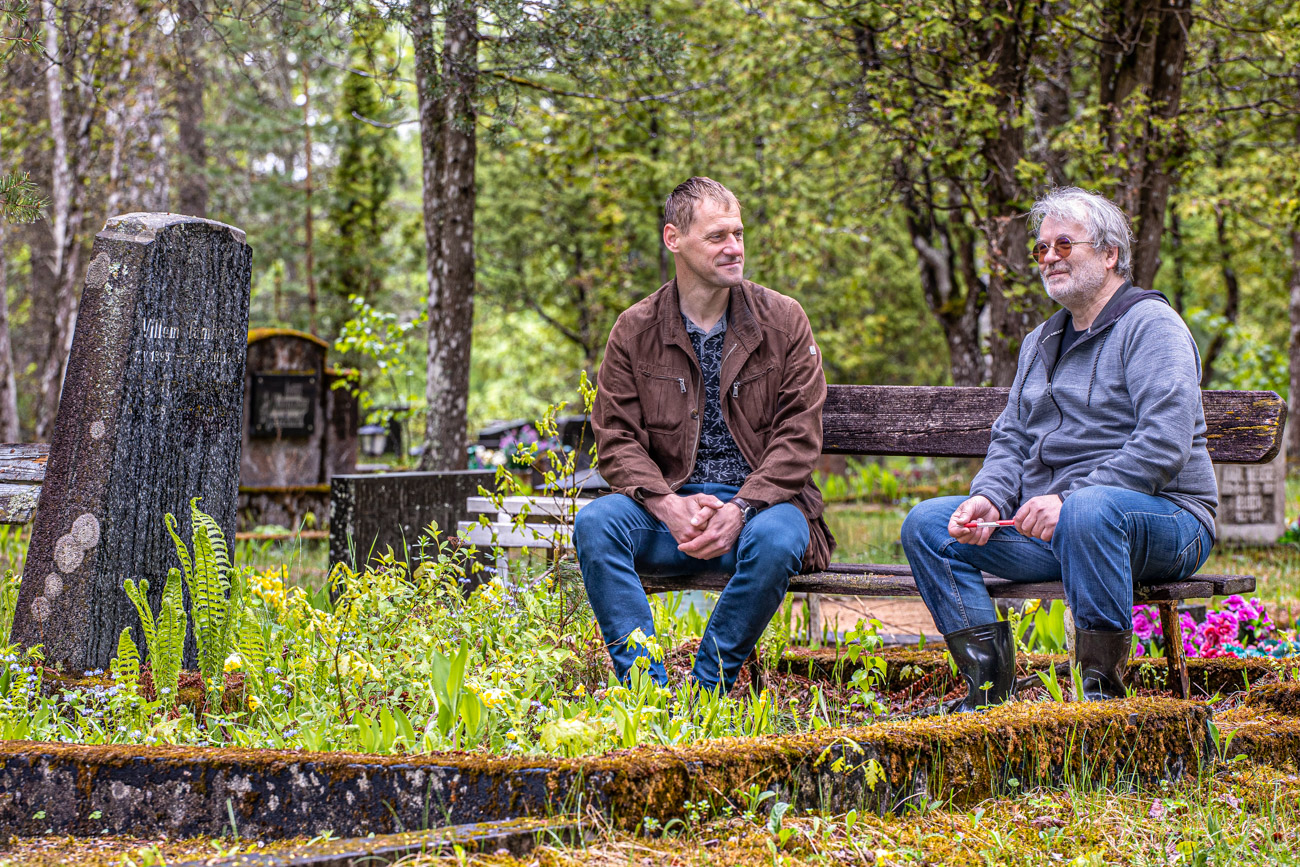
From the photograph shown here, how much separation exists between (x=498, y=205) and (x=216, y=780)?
1782 centimetres

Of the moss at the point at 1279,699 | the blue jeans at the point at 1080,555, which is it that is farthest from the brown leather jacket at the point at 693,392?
the moss at the point at 1279,699

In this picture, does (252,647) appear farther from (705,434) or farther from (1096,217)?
(1096,217)

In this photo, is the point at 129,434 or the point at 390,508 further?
the point at 390,508

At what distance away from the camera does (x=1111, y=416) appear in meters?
3.53

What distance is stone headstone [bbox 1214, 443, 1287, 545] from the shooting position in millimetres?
8914

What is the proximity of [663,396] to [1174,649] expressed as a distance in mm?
1784

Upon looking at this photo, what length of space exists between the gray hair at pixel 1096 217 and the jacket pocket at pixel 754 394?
3.25 feet

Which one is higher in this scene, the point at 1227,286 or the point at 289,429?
the point at 1227,286

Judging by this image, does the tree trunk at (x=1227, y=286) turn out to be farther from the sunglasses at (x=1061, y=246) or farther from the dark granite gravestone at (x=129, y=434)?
the dark granite gravestone at (x=129, y=434)

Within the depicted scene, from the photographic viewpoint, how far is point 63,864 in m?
2.25

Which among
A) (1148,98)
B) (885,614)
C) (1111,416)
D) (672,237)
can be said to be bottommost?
(885,614)

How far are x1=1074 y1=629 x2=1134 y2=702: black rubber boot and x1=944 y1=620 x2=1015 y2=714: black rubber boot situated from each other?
0.20 m

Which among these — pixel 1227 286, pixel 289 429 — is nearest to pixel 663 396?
pixel 289 429

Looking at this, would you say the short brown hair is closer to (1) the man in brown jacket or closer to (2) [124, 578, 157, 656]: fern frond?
(1) the man in brown jacket
